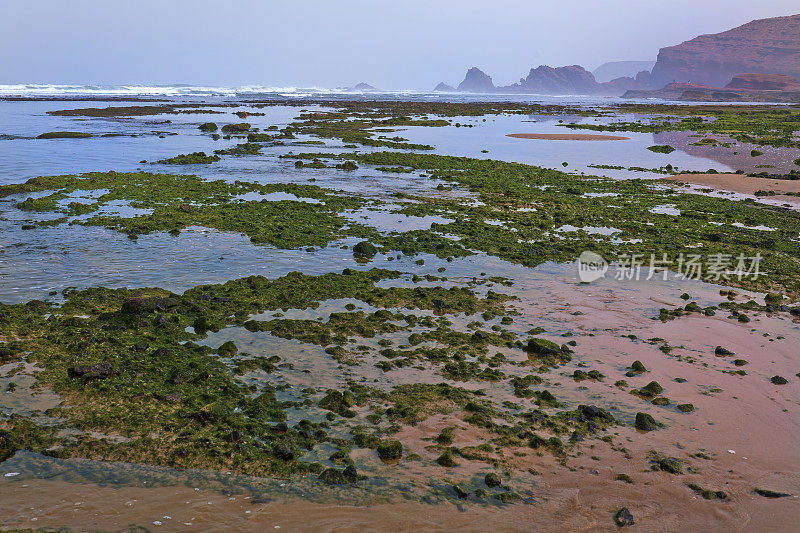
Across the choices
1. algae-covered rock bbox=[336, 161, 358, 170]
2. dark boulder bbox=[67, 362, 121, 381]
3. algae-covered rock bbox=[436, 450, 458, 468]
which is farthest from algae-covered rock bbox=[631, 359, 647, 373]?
algae-covered rock bbox=[336, 161, 358, 170]

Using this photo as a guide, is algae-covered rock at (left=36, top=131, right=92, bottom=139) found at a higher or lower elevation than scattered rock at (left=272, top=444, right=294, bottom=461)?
higher

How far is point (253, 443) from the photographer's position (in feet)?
29.9

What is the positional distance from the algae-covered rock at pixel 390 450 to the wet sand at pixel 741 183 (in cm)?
3134

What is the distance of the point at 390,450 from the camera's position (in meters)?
9.02

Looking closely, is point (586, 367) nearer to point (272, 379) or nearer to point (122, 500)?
point (272, 379)

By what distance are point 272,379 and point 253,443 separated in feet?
7.59

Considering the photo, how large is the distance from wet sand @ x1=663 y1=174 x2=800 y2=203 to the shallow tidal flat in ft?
20.0

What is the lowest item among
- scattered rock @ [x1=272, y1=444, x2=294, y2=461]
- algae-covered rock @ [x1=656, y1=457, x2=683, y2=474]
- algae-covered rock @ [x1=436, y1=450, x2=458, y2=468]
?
algae-covered rock @ [x1=656, y1=457, x2=683, y2=474]

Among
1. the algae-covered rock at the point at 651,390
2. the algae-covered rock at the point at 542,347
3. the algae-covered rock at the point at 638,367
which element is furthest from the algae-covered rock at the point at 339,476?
the algae-covered rock at the point at 638,367

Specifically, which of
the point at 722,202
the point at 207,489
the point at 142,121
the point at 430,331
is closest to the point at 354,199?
the point at 430,331

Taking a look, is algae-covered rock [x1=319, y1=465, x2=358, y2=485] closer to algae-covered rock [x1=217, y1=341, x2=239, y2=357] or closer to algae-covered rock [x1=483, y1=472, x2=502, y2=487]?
algae-covered rock [x1=483, y1=472, x2=502, y2=487]

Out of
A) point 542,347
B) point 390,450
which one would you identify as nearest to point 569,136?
point 542,347

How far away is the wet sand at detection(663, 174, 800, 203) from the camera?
32625 millimetres

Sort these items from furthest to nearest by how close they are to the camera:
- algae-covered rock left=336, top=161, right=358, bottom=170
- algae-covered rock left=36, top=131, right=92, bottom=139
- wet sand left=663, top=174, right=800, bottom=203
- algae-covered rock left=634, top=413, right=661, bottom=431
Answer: algae-covered rock left=36, top=131, right=92, bottom=139 < algae-covered rock left=336, top=161, right=358, bottom=170 < wet sand left=663, top=174, right=800, bottom=203 < algae-covered rock left=634, top=413, right=661, bottom=431
